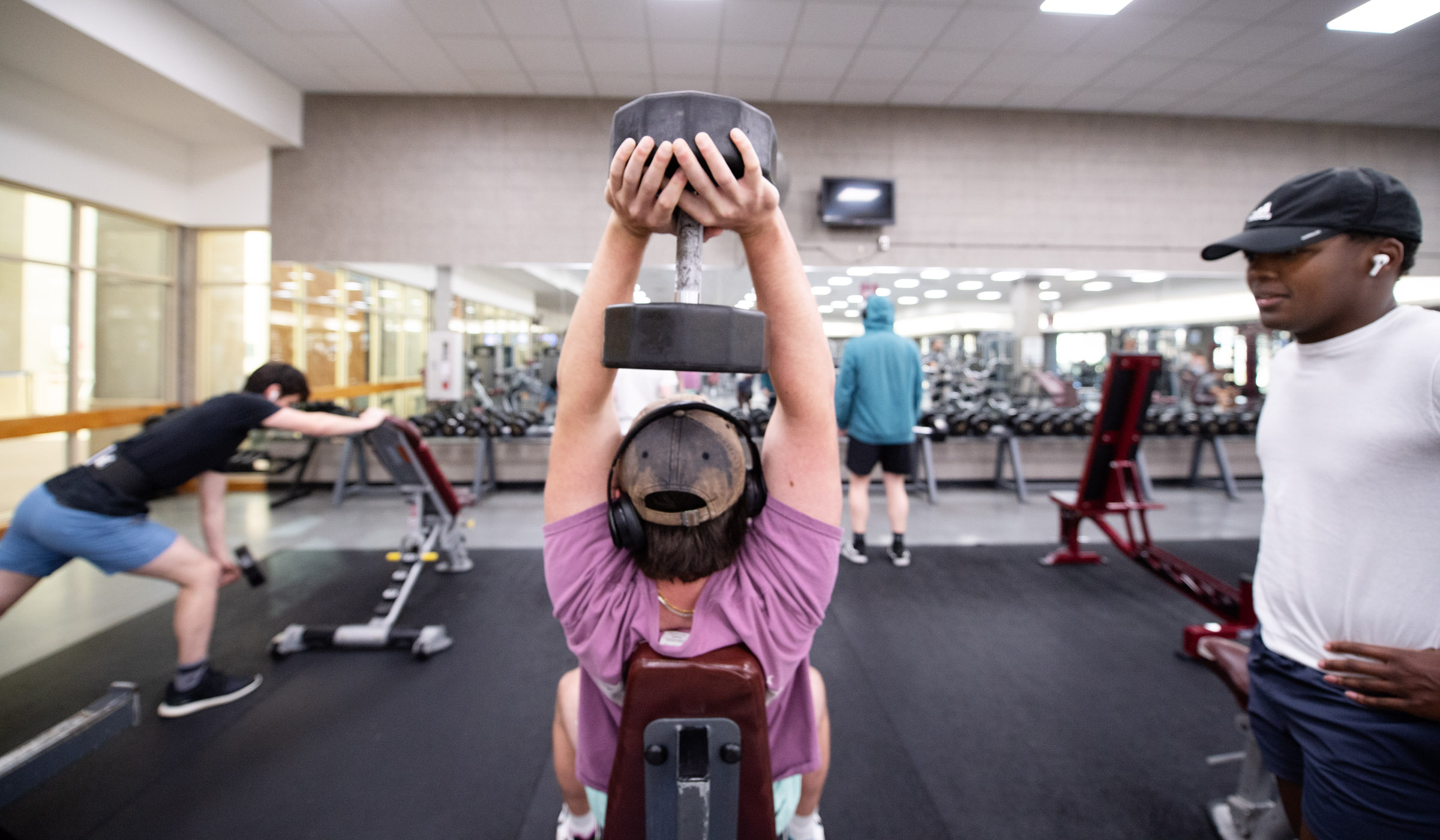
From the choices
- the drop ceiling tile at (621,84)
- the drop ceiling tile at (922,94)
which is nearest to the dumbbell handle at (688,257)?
the drop ceiling tile at (621,84)

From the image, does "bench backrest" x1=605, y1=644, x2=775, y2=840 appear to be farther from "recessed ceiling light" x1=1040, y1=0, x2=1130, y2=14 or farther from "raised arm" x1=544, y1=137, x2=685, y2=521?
"recessed ceiling light" x1=1040, y1=0, x2=1130, y2=14

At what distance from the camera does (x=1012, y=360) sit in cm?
622

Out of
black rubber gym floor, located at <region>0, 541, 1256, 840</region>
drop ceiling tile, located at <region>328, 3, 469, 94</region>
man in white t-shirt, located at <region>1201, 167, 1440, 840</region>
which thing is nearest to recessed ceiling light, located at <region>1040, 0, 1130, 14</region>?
black rubber gym floor, located at <region>0, 541, 1256, 840</region>

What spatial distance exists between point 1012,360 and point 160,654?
6949 mm

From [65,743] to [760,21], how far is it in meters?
4.91

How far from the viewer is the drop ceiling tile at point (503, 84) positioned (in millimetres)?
4914

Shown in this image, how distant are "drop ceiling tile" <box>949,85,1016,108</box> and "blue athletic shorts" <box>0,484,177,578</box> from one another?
20.4ft

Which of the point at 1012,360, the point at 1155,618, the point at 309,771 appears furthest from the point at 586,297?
the point at 1012,360

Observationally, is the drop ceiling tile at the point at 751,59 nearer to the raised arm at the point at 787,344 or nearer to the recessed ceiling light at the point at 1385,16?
the recessed ceiling light at the point at 1385,16

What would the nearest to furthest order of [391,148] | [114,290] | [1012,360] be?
[114,290]
[391,148]
[1012,360]

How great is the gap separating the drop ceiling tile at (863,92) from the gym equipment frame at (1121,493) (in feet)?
11.2

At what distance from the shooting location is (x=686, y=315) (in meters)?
0.56

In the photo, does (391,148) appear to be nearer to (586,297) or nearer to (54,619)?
(54,619)

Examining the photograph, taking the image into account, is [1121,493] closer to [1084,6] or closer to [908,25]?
[1084,6]
